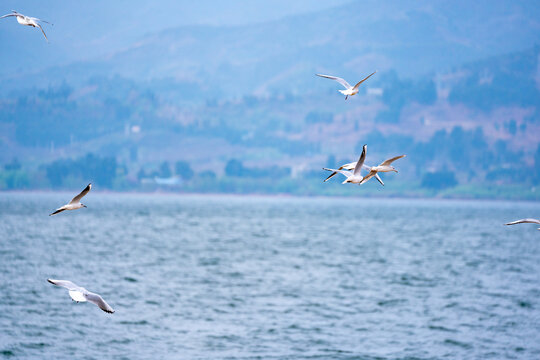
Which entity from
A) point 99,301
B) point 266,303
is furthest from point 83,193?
point 266,303

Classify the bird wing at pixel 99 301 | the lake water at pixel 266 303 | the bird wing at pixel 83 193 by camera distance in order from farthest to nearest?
the lake water at pixel 266 303 < the bird wing at pixel 83 193 < the bird wing at pixel 99 301

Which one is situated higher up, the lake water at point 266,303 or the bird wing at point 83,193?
the bird wing at point 83,193

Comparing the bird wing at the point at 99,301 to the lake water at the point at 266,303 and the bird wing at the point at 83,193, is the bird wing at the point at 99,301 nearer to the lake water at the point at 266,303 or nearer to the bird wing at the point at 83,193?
the bird wing at the point at 83,193

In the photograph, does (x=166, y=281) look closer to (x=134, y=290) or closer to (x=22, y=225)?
(x=134, y=290)

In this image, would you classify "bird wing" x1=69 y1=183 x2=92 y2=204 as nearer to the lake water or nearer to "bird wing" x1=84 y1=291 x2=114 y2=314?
"bird wing" x1=84 y1=291 x2=114 y2=314

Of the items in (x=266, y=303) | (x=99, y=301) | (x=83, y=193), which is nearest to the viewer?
(x=99, y=301)

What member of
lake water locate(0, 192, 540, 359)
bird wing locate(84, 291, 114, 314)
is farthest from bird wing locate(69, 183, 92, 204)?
lake water locate(0, 192, 540, 359)

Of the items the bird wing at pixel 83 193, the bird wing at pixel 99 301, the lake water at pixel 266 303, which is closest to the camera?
the bird wing at pixel 99 301

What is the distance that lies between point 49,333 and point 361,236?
126m

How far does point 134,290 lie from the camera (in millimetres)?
69438

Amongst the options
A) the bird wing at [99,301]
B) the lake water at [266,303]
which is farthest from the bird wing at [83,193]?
the lake water at [266,303]

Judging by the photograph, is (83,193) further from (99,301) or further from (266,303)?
(266,303)

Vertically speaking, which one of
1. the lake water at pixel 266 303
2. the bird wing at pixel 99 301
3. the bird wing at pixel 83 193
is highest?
the bird wing at pixel 83 193

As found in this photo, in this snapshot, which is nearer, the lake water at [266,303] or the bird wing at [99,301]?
the bird wing at [99,301]
